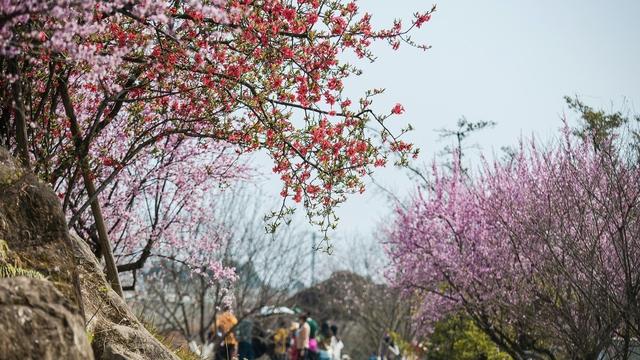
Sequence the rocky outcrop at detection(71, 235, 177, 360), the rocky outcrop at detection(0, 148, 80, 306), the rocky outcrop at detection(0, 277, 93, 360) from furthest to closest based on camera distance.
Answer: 1. the rocky outcrop at detection(71, 235, 177, 360)
2. the rocky outcrop at detection(0, 148, 80, 306)
3. the rocky outcrop at detection(0, 277, 93, 360)

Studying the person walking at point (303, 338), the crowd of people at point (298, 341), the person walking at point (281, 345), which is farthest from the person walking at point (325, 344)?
the person walking at point (281, 345)

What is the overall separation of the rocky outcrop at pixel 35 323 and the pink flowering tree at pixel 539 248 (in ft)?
20.6

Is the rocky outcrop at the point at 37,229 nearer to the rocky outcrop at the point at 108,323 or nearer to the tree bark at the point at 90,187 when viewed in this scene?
the rocky outcrop at the point at 108,323

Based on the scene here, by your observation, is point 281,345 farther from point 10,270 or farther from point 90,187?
point 10,270

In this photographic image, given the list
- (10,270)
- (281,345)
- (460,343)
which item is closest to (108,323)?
(10,270)

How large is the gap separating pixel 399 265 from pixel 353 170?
9512 millimetres

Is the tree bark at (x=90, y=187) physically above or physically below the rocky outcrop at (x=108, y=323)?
above

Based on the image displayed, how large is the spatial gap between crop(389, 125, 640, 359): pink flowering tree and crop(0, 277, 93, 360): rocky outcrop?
20.6 ft

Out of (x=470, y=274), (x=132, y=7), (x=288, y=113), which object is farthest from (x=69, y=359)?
(x=470, y=274)

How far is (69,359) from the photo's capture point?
4.83m

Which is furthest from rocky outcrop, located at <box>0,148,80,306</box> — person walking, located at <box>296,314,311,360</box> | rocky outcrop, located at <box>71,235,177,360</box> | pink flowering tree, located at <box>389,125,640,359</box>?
person walking, located at <box>296,314,311,360</box>

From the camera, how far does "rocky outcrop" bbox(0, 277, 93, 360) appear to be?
4.57 metres

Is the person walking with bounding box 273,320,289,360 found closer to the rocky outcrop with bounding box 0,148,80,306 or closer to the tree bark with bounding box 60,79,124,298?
the tree bark with bounding box 60,79,124,298

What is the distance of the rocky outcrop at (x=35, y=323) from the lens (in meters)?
4.57
